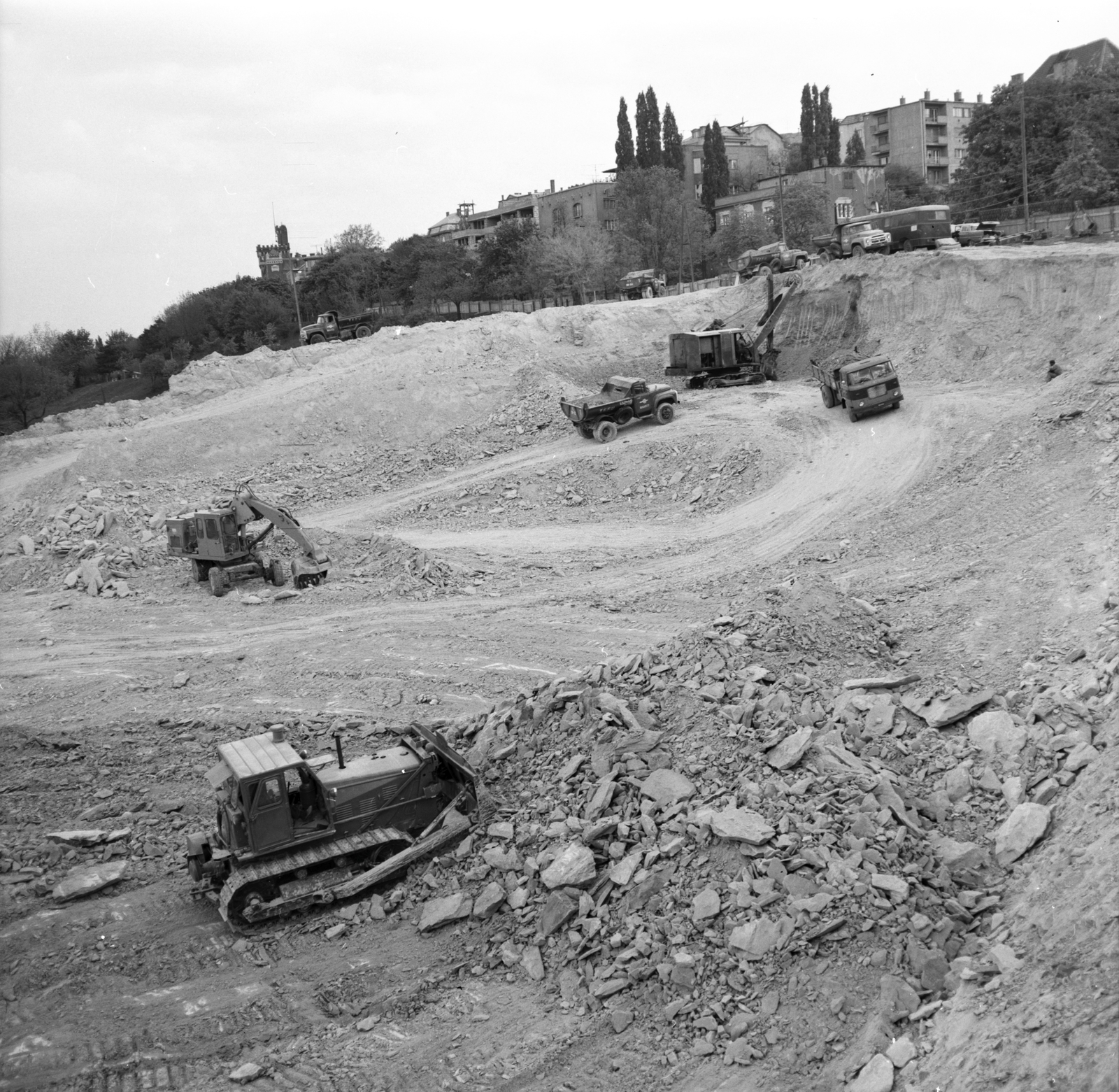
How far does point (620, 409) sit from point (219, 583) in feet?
38.9

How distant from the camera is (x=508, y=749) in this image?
11367 mm

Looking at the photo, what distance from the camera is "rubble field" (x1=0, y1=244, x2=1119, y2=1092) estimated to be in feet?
24.5

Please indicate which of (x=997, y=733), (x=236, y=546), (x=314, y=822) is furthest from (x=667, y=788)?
(x=236, y=546)

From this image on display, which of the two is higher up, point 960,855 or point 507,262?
point 507,262

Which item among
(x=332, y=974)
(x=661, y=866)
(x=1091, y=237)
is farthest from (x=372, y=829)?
(x=1091, y=237)

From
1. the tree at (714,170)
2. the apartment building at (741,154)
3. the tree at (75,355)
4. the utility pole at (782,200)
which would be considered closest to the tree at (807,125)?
the apartment building at (741,154)

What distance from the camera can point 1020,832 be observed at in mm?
8250

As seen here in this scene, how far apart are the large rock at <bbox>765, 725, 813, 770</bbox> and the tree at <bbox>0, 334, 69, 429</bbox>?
1257 inches

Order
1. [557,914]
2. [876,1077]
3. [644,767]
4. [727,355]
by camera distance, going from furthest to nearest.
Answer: [727,355] < [644,767] < [557,914] < [876,1077]

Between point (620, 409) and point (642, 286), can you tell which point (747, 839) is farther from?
point (642, 286)

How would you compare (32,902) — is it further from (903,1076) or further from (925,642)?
(925,642)

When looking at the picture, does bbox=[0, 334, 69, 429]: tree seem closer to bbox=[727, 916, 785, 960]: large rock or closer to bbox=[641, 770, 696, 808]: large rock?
bbox=[641, 770, 696, 808]: large rock

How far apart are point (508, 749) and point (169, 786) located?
15.0ft

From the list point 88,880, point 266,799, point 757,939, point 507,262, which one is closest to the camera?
point 757,939
